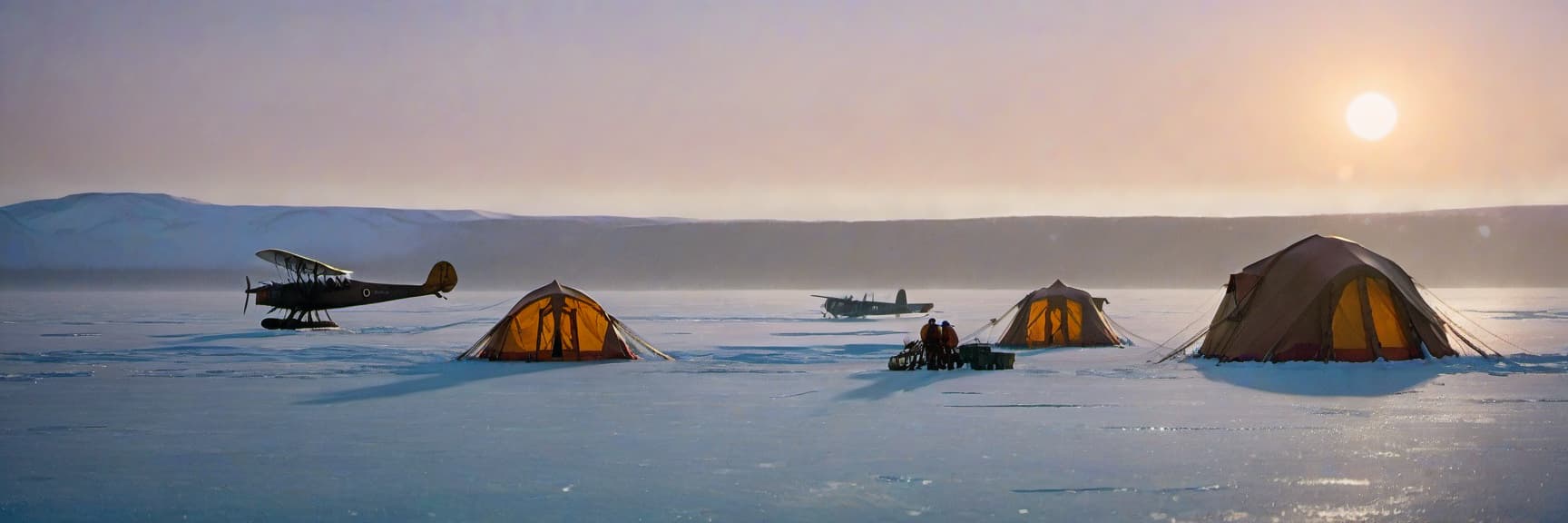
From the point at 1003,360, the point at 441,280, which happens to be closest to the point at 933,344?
the point at 1003,360

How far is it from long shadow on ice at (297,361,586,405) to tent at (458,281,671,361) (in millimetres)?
447

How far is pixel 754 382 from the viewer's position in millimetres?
21250

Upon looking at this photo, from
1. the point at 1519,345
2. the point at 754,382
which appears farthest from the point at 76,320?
the point at 1519,345

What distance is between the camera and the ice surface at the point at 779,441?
33.7 ft

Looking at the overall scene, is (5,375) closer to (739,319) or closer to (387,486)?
(387,486)

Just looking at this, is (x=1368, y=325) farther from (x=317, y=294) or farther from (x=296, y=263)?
(x=296, y=263)

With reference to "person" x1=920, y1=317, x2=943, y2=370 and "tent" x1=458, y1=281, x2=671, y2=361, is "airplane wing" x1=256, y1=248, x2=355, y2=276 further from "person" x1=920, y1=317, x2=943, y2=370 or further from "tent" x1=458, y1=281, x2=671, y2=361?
"person" x1=920, y1=317, x2=943, y2=370

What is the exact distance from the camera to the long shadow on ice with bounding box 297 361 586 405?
1889 centimetres

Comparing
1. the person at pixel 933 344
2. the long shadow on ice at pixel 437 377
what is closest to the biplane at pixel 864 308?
the person at pixel 933 344

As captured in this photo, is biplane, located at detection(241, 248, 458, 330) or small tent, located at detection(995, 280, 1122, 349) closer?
small tent, located at detection(995, 280, 1122, 349)

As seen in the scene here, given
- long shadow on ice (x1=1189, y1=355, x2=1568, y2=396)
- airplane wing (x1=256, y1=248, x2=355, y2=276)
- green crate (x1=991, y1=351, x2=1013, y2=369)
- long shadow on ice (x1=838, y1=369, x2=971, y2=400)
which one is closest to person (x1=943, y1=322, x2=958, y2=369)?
long shadow on ice (x1=838, y1=369, x2=971, y2=400)

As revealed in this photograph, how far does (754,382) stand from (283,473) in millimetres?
10296

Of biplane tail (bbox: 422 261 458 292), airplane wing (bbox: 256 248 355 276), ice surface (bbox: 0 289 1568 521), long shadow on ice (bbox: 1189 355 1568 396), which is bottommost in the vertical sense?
ice surface (bbox: 0 289 1568 521)

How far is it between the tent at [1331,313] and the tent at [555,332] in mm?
11432
